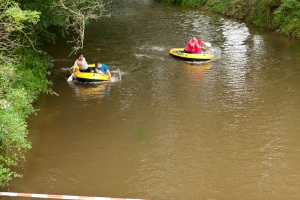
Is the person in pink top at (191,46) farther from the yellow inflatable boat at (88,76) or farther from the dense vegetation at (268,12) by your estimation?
the dense vegetation at (268,12)

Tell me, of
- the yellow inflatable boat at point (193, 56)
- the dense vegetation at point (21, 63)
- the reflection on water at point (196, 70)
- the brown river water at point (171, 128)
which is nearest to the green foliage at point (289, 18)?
the brown river water at point (171, 128)

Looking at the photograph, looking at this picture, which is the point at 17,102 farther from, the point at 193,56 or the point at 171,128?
the point at 193,56

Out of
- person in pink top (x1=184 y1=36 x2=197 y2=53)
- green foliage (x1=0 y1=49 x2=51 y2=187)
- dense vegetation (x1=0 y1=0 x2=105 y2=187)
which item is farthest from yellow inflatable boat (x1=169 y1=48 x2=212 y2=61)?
green foliage (x1=0 y1=49 x2=51 y2=187)

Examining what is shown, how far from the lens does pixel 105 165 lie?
9.87 metres

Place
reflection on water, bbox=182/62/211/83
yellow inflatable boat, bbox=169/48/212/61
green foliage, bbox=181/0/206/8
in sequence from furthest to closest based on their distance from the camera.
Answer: green foliage, bbox=181/0/206/8 < yellow inflatable boat, bbox=169/48/212/61 < reflection on water, bbox=182/62/211/83

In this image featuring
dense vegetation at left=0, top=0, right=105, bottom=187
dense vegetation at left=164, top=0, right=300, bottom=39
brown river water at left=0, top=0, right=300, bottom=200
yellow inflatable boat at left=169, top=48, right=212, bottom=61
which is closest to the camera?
dense vegetation at left=0, top=0, right=105, bottom=187

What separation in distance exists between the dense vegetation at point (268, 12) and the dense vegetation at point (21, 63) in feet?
39.3

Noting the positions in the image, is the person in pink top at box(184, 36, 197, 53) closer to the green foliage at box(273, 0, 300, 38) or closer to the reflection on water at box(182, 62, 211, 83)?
the reflection on water at box(182, 62, 211, 83)

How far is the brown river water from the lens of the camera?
9070 mm

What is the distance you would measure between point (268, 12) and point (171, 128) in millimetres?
16019

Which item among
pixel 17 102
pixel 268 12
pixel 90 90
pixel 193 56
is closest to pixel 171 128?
pixel 17 102

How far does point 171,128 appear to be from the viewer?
1189 cm

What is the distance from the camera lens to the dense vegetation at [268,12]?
22953 millimetres

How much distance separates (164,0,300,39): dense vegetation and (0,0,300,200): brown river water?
256 cm
